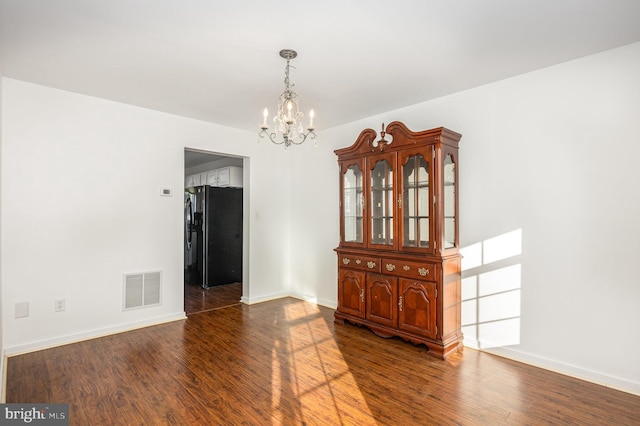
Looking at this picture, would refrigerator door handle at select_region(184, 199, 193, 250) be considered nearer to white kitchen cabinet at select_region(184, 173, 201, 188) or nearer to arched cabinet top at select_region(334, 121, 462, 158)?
white kitchen cabinet at select_region(184, 173, 201, 188)

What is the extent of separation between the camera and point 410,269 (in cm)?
321

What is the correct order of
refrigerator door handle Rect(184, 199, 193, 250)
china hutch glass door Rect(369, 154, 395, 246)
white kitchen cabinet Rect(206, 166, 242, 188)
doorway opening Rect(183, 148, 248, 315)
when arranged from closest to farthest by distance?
china hutch glass door Rect(369, 154, 395, 246)
doorway opening Rect(183, 148, 248, 315)
refrigerator door handle Rect(184, 199, 193, 250)
white kitchen cabinet Rect(206, 166, 242, 188)

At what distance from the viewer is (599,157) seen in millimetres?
2535

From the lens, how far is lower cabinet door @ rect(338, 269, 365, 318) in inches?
144

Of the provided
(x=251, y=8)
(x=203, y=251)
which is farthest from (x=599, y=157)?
(x=203, y=251)

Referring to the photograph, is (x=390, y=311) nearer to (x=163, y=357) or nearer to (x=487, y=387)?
(x=487, y=387)

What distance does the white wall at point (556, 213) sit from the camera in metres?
2.44

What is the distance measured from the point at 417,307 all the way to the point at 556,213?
139 centimetres

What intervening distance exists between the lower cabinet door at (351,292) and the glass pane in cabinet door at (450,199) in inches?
39.2

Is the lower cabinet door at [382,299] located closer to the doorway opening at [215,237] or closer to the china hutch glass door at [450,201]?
the china hutch glass door at [450,201]

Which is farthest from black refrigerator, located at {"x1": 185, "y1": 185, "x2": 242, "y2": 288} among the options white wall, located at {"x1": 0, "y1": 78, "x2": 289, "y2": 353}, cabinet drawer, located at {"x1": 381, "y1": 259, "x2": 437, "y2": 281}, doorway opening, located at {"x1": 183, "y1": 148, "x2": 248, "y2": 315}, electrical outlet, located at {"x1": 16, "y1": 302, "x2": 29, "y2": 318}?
cabinet drawer, located at {"x1": 381, "y1": 259, "x2": 437, "y2": 281}

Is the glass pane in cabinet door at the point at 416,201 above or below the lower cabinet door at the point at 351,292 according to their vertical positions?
above

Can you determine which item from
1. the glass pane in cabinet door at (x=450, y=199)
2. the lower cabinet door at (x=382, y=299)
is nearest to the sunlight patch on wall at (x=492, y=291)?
the glass pane in cabinet door at (x=450, y=199)

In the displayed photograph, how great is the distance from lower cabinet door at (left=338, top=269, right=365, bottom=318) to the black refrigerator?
2.79 metres
